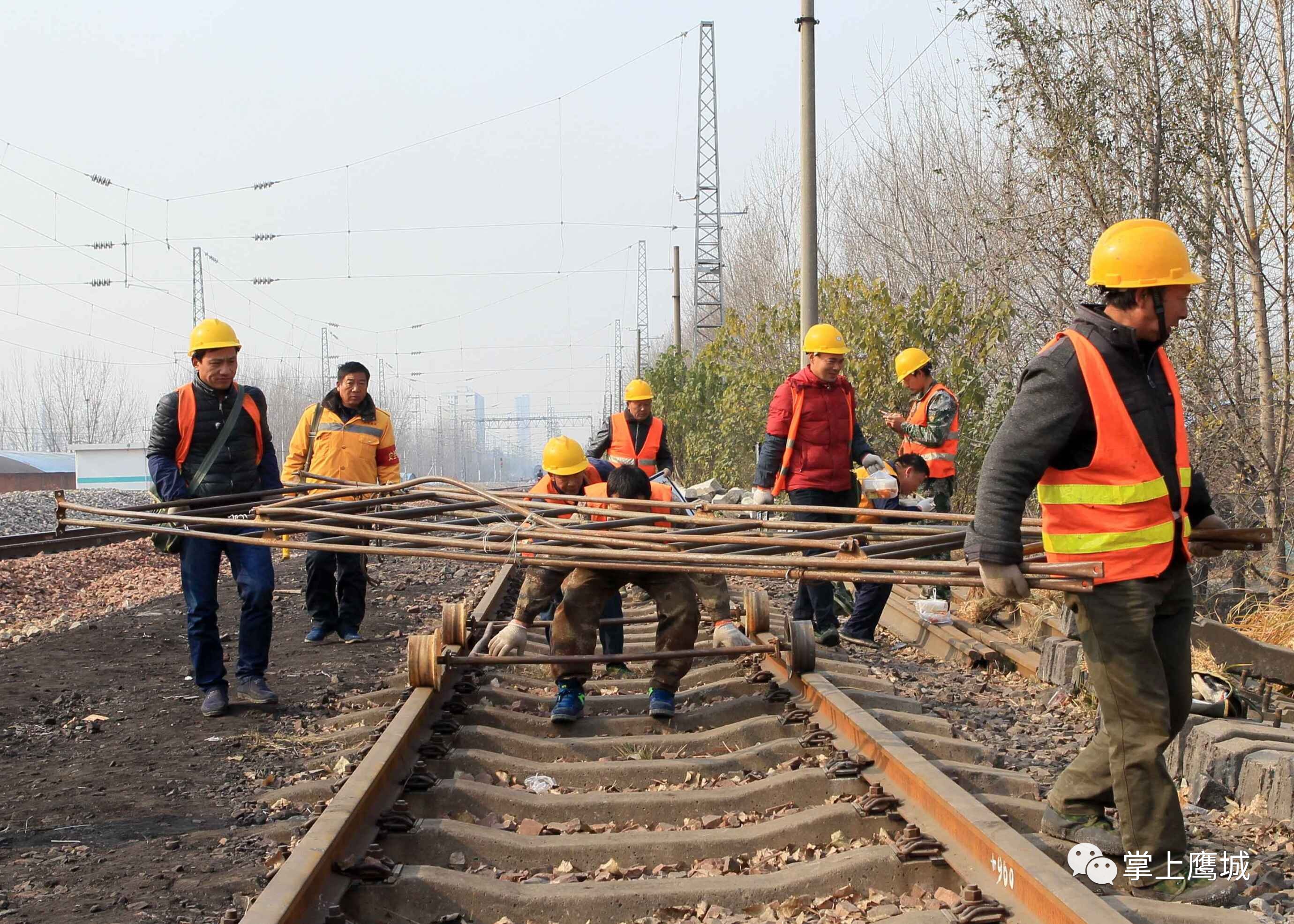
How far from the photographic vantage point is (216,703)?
21.3ft

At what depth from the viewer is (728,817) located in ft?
14.5

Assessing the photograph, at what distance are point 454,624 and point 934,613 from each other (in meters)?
3.75

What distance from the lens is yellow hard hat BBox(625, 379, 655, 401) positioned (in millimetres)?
9625

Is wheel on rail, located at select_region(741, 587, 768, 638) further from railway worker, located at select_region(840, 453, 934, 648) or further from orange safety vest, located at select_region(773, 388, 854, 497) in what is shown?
orange safety vest, located at select_region(773, 388, 854, 497)

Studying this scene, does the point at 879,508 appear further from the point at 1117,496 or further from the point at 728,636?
the point at 1117,496

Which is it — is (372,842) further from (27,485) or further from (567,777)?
(27,485)

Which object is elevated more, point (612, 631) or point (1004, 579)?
point (1004, 579)

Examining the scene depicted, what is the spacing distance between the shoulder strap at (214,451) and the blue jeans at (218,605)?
33cm

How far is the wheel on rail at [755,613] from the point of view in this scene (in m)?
6.66

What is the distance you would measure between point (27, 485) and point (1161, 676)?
50.2 metres

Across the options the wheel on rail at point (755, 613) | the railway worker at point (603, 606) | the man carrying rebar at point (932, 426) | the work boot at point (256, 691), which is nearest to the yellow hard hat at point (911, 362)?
the man carrying rebar at point (932, 426)

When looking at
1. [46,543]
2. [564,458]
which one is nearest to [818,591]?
[564,458]

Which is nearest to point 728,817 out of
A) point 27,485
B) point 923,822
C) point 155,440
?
point 923,822

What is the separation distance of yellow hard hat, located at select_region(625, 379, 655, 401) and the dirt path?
2.48 m
